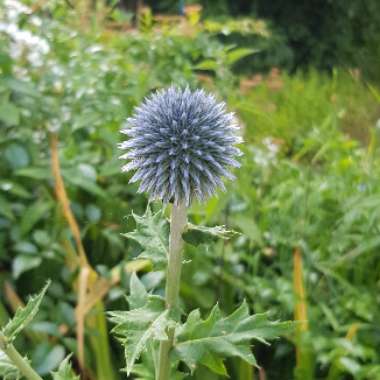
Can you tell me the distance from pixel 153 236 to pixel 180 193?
115 millimetres

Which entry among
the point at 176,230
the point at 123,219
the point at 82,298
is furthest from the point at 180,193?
the point at 82,298

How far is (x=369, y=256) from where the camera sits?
63.1 inches

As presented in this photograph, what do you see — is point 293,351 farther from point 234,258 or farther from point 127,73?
point 127,73

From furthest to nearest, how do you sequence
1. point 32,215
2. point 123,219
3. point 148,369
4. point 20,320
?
point 32,215 → point 123,219 → point 148,369 → point 20,320

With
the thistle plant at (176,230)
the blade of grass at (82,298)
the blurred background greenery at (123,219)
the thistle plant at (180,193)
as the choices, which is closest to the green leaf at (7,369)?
the thistle plant at (176,230)

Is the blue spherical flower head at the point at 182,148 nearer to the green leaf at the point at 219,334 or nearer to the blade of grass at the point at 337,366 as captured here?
the green leaf at the point at 219,334

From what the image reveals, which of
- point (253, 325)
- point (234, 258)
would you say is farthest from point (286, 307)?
point (253, 325)

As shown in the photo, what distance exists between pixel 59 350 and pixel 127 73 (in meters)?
0.86

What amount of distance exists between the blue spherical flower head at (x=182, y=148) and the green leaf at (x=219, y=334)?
0.17 meters

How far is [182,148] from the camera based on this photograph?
803mm

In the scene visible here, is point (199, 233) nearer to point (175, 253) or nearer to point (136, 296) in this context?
point (175, 253)

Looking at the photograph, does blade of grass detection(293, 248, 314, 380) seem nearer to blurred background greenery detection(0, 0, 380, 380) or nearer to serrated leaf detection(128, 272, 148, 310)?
blurred background greenery detection(0, 0, 380, 380)

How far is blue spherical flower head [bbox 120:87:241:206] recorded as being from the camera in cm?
79

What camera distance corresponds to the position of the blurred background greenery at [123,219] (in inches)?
56.4
